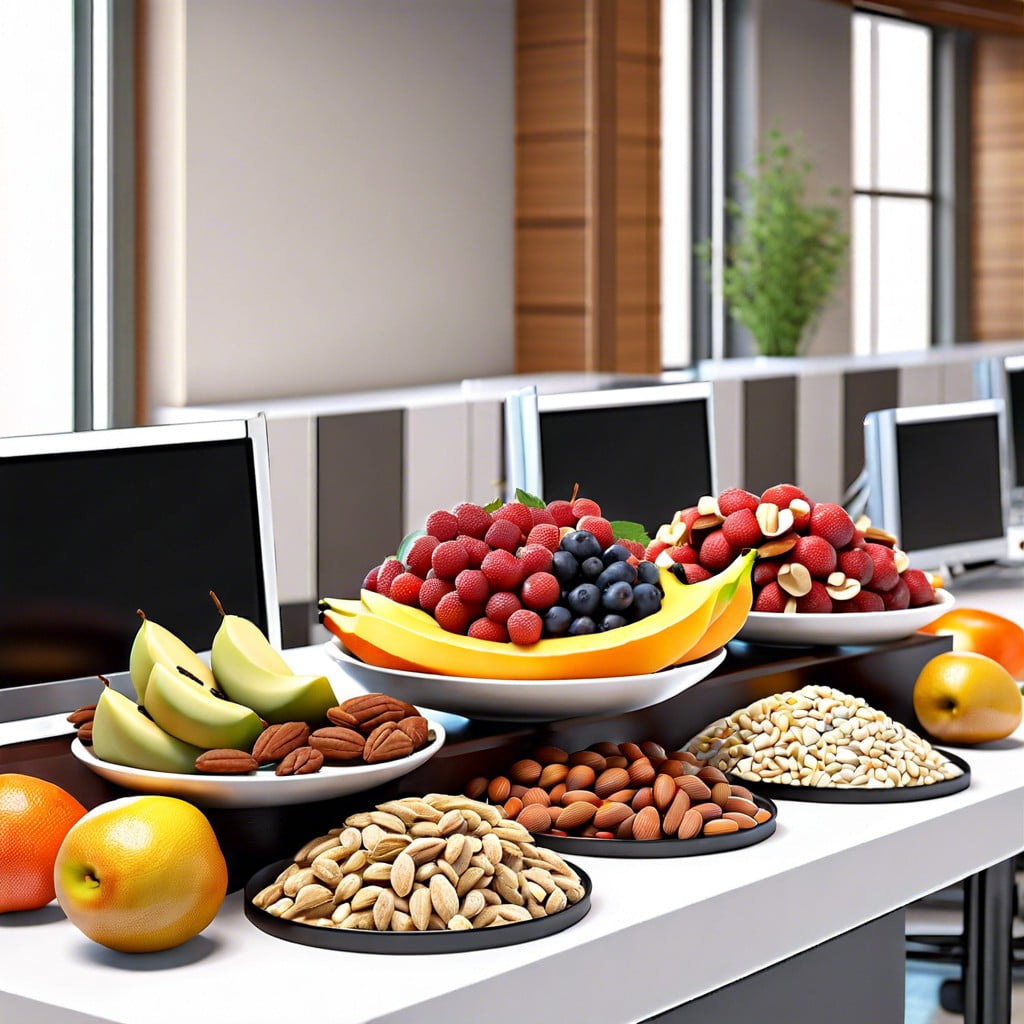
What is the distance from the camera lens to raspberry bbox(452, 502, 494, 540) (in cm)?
158

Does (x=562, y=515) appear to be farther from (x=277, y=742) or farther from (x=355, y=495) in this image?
(x=355, y=495)

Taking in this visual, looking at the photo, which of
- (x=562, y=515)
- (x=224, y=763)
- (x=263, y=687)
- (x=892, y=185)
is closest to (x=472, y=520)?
(x=562, y=515)

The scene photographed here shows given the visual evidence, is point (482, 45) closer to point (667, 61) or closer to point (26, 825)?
point (667, 61)

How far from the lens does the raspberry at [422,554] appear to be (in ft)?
5.22

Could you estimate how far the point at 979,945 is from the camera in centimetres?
184

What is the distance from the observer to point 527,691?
1.49m

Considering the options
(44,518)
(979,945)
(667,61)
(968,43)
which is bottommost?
(979,945)

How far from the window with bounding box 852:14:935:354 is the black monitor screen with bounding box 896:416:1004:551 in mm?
3930

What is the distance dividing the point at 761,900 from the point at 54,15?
3.42 metres

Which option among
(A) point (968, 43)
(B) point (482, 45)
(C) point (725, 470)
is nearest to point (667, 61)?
(B) point (482, 45)

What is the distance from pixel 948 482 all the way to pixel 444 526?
196 cm

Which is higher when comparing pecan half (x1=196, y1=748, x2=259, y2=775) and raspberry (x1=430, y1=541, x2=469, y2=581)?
raspberry (x1=430, y1=541, x2=469, y2=581)

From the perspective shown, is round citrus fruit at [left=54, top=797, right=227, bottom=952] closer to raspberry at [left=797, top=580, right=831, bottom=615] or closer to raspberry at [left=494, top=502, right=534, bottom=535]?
raspberry at [left=494, top=502, right=534, bottom=535]

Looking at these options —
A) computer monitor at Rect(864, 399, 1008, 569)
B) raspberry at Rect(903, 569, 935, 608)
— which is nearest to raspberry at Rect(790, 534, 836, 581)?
raspberry at Rect(903, 569, 935, 608)
